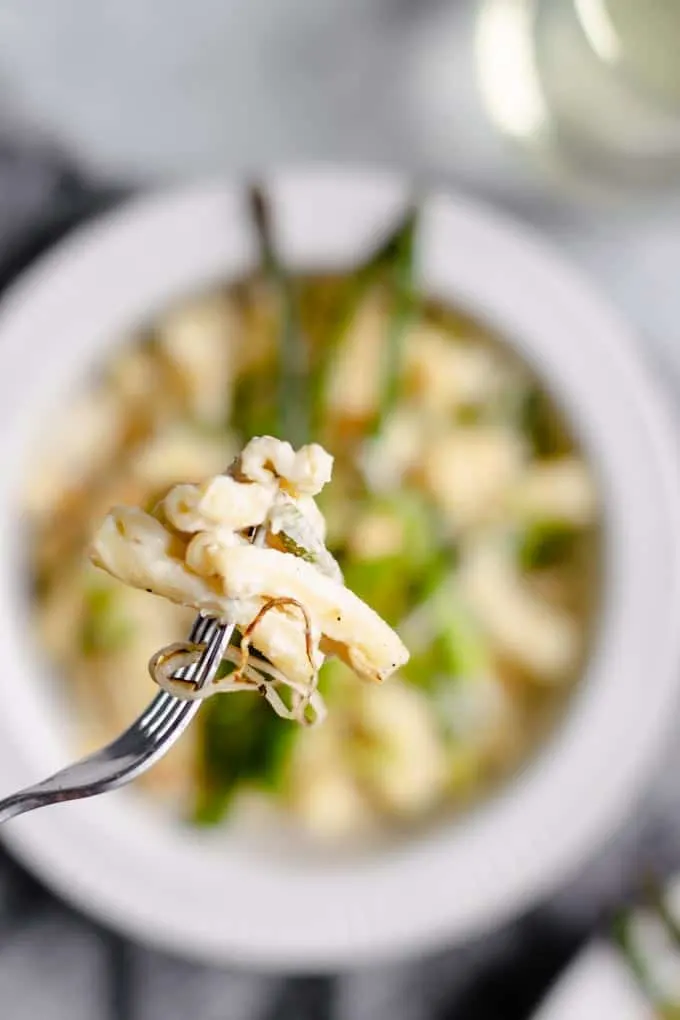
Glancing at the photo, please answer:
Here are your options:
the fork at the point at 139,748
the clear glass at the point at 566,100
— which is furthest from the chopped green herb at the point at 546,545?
the fork at the point at 139,748

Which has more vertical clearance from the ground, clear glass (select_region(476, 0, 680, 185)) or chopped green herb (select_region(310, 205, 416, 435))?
clear glass (select_region(476, 0, 680, 185))

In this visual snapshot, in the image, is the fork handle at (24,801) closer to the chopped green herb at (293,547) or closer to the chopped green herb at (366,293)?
the chopped green herb at (293,547)

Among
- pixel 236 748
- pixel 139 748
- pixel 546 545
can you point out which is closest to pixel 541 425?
pixel 546 545

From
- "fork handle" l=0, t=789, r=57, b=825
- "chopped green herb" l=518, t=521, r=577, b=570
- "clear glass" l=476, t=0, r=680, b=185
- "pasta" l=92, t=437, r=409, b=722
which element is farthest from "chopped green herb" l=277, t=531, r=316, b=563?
"clear glass" l=476, t=0, r=680, b=185

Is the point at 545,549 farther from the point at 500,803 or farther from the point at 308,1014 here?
the point at 308,1014

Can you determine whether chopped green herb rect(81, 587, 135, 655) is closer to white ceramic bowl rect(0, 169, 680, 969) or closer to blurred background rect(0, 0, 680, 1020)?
white ceramic bowl rect(0, 169, 680, 969)

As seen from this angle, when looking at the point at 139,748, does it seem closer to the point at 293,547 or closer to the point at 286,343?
the point at 293,547
